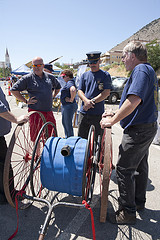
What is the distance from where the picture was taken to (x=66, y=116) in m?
4.29

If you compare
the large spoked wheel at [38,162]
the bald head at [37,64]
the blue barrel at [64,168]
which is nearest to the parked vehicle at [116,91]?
the bald head at [37,64]

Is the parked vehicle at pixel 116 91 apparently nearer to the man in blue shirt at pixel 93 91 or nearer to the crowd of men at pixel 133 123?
the man in blue shirt at pixel 93 91

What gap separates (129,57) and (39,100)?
193 cm

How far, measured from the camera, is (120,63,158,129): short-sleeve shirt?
1.65 m

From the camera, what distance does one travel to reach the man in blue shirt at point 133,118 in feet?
5.51

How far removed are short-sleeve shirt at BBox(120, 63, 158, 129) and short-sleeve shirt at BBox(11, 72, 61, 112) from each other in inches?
71.5

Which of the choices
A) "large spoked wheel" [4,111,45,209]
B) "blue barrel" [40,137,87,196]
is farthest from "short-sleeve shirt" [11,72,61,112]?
"blue barrel" [40,137,87,196]

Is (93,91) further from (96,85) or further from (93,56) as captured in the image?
(93,56)

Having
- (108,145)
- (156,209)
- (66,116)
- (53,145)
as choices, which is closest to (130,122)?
(108,145)

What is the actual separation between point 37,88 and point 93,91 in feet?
3.48

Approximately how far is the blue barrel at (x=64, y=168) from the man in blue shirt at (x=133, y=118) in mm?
429

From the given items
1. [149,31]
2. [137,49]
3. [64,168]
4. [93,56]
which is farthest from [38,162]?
[149,31]

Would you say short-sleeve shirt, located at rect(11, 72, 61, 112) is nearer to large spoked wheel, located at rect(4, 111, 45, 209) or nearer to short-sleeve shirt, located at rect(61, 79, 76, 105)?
large spoked wheel, located at rect(4, 111, 45, 209)

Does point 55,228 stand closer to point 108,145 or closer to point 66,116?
point 108,145
